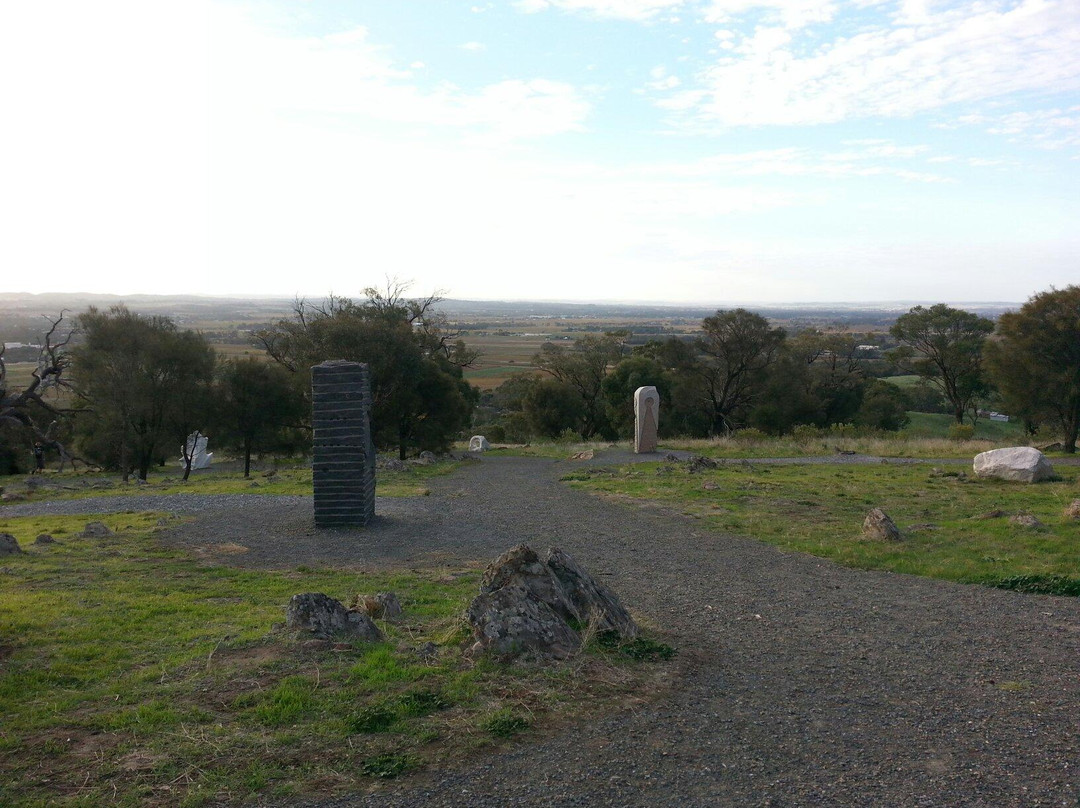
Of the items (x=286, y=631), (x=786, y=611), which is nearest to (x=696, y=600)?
(x=786, y=611)

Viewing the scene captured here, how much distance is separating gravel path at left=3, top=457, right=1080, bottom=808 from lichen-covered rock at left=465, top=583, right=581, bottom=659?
0.93m

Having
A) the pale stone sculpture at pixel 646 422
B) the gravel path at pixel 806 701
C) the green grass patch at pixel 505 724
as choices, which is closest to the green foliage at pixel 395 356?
the pale stone sculpture at pixel 646 422

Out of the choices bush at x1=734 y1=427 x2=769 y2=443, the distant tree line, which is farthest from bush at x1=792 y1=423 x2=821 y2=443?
the distant tree line

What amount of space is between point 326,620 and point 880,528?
8.07m

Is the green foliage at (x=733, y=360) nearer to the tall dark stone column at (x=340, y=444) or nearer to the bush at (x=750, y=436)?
the bush at (x=750, y=436)

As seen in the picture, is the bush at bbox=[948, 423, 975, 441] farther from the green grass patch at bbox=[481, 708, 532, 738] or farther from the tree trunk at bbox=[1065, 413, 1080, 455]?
the green grass patch at bbox=[481, 708, 532, 738]

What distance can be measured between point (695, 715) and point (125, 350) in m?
27.6

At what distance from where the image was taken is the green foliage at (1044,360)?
954 inches

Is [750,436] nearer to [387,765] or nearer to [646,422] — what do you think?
[646,422]

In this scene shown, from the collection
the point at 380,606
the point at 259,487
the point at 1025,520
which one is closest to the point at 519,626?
the point at 380,606

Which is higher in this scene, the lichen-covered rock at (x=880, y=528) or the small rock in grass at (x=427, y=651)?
the small rock in grass at (x=427, y=651)

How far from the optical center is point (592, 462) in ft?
78.1

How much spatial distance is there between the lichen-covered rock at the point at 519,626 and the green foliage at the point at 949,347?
130 ft

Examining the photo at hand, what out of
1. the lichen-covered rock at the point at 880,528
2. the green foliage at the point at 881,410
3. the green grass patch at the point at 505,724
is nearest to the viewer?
the green grass patch at the point at 505,724
